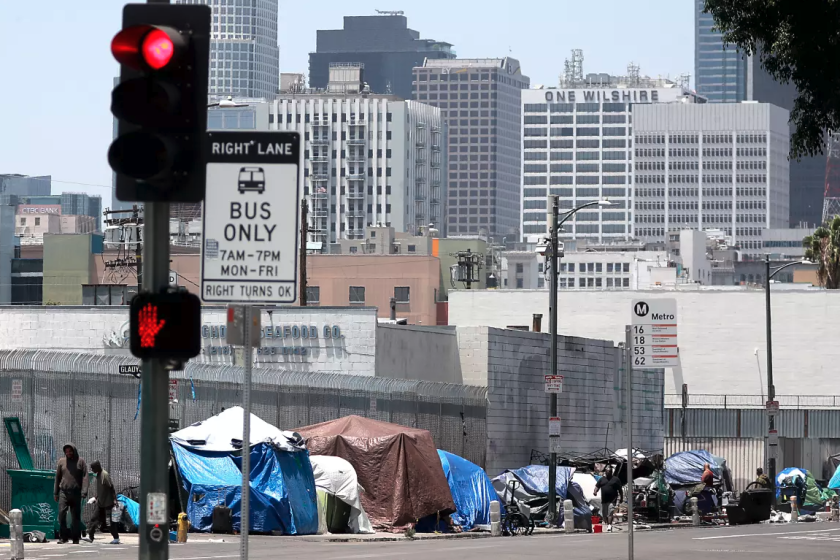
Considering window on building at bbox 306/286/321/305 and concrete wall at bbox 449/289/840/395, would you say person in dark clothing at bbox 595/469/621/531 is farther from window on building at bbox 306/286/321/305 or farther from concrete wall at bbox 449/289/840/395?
window on building at bbox 306/286/321/305

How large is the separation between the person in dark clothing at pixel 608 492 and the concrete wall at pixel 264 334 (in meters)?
7.72

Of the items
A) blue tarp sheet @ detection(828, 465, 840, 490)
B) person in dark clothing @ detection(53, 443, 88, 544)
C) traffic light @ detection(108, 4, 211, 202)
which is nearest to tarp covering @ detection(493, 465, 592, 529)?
person in dark clothing @ detection(53, 443, 88, 544)

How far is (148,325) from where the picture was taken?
10352 millimetres

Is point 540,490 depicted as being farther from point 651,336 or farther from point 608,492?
point 651,336

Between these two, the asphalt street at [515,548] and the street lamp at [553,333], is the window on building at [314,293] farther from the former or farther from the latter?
the asphalt street at [515,548]

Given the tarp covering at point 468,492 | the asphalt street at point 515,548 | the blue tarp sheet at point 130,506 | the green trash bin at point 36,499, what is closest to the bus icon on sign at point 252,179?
the asphalt street at point 515,548

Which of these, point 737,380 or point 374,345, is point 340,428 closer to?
point 374,345

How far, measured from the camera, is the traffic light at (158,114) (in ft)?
33.0

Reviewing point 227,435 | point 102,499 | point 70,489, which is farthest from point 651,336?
point 227,435

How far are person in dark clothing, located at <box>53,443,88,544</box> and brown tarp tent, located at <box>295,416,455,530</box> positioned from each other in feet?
28.2

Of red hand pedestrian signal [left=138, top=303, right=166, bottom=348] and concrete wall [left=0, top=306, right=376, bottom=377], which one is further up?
red hand pedestrian signal [left=138, top=303, right=166, bottom=348]

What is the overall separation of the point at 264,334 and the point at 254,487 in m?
12.9

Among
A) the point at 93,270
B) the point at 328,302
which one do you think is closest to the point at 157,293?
the point at 328,302

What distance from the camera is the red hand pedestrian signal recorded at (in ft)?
33.9
